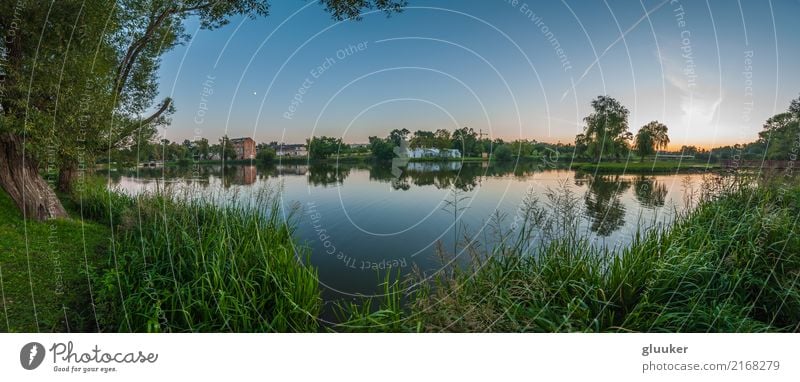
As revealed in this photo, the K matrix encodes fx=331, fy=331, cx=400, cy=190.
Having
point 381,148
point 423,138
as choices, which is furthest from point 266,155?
point 423,138

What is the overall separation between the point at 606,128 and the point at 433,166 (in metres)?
1.26

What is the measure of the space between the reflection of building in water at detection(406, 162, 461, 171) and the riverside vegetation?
631 millimetres

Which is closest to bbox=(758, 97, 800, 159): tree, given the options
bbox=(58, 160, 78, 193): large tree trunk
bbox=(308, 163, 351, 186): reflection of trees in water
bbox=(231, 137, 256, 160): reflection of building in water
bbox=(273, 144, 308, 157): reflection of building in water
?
bbox=(308, 163, 351, 186): reflection of trees in water

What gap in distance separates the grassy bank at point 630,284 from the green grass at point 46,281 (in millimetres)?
1900

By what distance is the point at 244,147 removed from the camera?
8.73ft

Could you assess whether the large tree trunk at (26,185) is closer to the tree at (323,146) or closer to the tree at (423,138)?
the tree at (323,146)

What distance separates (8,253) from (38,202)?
1.63m

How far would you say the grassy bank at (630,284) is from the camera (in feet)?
6.99

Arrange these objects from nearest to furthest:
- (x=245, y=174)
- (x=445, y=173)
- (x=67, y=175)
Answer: (x=445, y=173) < (x=245, y=174) < (x=67, y=175)

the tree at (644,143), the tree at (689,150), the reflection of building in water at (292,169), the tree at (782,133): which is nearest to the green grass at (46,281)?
the reflection of building in water at (292,169)

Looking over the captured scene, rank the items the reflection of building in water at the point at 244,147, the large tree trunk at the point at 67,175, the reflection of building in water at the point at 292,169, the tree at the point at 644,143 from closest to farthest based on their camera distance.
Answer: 1. the tree at the point at 644,143
2. the reflection of building in water at the point at 244,147
3. the reflection of building in water at the point at 292,169
4. the large tree trunk at the point at 67,175

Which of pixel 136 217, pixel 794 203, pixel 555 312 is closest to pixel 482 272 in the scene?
pixel 555 312

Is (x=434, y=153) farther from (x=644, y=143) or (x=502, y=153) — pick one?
(x=644, y=143)
